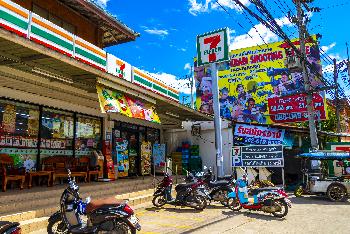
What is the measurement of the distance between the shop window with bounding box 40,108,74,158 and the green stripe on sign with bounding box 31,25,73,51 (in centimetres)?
267

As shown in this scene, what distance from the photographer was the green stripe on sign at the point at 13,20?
8234 mm

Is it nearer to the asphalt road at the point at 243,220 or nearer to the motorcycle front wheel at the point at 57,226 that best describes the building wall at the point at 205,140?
the asphalt road at the point at 243,220

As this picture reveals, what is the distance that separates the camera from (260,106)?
35.1 meters

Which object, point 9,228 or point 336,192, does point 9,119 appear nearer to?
point 9,228

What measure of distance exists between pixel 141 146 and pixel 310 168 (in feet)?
28.7

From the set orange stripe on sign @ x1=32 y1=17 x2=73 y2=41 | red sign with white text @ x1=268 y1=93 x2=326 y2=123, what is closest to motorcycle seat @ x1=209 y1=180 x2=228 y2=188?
orange stripe on sign @ x1=32 y1=17 x2=73 y2=41

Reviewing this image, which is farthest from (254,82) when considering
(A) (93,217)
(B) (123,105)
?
(A) (93,217)

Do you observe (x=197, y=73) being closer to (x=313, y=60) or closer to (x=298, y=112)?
(x=313, y=60)

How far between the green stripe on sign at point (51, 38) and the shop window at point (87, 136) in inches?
143

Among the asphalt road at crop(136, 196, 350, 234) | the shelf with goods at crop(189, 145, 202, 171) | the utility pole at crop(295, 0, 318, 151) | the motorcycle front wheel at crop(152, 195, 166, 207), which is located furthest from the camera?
the shelf with goods at crop(189, 145, 202, 171)

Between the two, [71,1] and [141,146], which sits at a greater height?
[71,1]

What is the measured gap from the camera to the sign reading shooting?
14.3 m

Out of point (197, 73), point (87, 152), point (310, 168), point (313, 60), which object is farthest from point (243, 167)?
point (197, 73)

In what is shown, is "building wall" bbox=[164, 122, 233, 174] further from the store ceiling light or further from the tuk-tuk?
the store ceiling light
